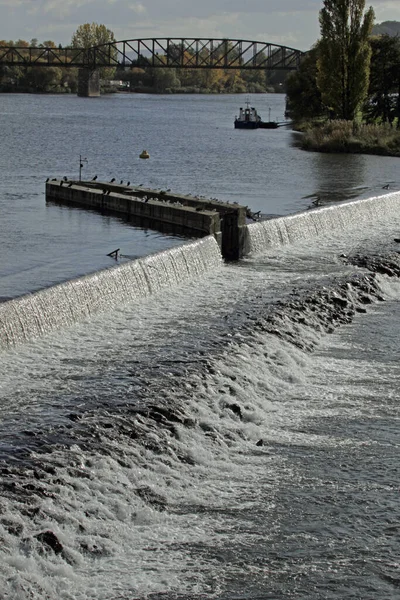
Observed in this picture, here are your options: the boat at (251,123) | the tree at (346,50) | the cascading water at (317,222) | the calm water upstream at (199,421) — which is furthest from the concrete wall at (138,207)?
the boat at (251,123)

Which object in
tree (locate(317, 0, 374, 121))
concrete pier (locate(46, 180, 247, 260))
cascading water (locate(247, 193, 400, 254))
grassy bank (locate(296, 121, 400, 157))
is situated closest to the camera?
concrete pier (locate(46, 180, 247, 260))

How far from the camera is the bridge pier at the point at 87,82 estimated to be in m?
151

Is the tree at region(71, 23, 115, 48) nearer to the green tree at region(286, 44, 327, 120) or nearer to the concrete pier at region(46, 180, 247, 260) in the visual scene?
the green tree at region(286, 44, 327, 120)

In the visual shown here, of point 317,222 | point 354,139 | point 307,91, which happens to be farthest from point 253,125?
point 317,222

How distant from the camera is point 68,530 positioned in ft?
30.3

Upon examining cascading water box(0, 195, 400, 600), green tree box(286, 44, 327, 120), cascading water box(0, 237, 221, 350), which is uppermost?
green tree box(286, 44, 327, 120)

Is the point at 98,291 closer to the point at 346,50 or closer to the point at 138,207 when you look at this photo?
the point at 138,207

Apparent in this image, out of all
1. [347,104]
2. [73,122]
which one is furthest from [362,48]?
[73,122]

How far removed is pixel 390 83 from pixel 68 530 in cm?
5383

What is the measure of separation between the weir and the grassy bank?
80.0 ft

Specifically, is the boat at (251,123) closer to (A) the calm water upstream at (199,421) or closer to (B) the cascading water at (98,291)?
(A) the calm water upstream at (199,421)

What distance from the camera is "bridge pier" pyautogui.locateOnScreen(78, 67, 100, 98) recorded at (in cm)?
15088

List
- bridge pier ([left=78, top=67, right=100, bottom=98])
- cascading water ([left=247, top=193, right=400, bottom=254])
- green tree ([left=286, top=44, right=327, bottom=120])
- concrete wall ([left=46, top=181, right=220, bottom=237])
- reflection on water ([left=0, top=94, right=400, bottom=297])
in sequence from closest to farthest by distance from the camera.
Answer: reflection on water ([left=0, top=94, right=400, bottom=297]), cascading water ([left=247, top=193, right=400, bottom=254]), concrete wall ([left=46, top=181, right=220, bottom=237]), green tree ([left=286, top=44, right=327, bottom=120]), bridge pier ([left=78, top=67, right=100, bottom=98])

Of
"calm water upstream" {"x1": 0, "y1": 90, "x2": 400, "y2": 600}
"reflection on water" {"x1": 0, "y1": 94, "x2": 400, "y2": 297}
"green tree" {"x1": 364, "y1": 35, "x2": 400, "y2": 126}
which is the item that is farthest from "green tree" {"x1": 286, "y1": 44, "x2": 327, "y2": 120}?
"calm water upstream" {"x1": 0, "y1": 90, "x2": 400, "y2": 600}
